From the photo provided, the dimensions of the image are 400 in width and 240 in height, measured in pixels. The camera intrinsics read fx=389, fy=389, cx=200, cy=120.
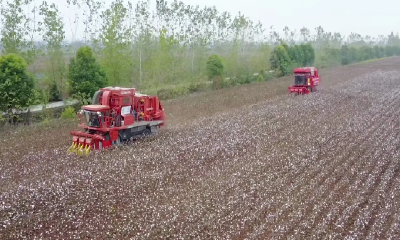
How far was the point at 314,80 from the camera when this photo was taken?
2905 centimetres

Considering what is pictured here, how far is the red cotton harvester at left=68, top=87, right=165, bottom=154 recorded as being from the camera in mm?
14242

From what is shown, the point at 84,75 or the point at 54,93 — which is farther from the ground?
the point at 84,75

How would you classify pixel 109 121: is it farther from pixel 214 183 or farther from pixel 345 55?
pixel 345 55

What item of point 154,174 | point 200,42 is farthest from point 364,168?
point 200,42

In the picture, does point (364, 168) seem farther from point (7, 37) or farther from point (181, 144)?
point (7, 37)

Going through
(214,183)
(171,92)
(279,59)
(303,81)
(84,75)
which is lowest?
(214,183)

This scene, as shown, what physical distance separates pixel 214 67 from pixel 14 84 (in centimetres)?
1921

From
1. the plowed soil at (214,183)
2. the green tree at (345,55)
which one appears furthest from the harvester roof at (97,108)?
the green tree at (345,55)

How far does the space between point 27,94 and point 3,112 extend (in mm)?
1766

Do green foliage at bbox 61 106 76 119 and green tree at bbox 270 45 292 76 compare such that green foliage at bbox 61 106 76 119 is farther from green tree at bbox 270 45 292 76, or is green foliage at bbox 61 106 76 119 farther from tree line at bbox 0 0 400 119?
green tree at bbox 270 45 292 76

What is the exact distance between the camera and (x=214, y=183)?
37.0 feet

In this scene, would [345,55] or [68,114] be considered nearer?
[68,114]

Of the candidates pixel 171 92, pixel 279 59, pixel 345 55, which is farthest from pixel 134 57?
pixel 345 55

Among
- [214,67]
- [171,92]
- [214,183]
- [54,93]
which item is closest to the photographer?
[214,183]
